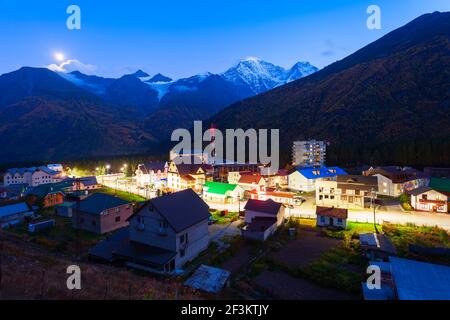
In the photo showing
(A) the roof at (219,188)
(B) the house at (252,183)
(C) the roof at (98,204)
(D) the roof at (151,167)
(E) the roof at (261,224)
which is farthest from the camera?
(D) the roof at (151,167)

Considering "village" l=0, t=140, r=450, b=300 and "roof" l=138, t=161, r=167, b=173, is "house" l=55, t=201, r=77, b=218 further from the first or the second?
"roof" l=138, t=161, r=167, b=173

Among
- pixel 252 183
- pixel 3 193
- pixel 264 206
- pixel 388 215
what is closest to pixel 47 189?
pixel 3 193

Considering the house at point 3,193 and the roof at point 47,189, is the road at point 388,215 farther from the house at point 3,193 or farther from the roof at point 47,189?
the house at point 3,193

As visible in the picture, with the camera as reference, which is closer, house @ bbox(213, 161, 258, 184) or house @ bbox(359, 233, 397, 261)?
house @ bbox(359, 233, 397, 261)

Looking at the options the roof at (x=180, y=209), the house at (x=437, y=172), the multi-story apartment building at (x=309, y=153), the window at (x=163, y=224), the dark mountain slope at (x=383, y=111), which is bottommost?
the window at (x=163, y=224)

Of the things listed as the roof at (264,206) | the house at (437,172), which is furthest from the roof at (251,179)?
the house at (437,172)

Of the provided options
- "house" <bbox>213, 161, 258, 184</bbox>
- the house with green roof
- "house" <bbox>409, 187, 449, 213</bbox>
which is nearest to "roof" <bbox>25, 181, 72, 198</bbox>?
"house" <bbox>213, 161, 258, 184</bbox>
